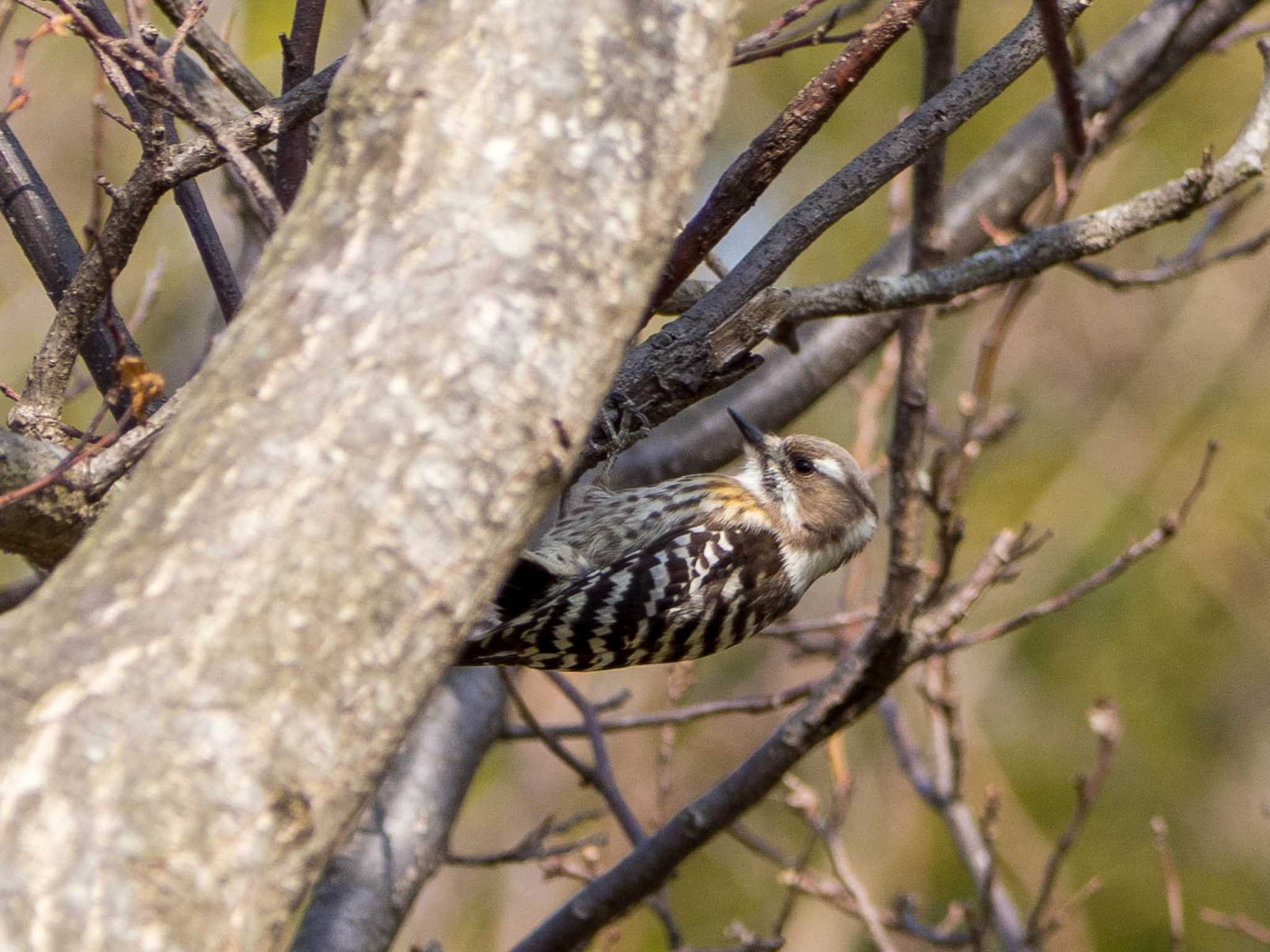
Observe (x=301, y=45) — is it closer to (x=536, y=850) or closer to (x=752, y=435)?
(x=752, y=435)

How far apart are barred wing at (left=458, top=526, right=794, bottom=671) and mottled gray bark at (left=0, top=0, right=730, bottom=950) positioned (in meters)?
2.44

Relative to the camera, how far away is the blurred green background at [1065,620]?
784 centimetres

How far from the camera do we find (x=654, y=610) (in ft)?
13.5

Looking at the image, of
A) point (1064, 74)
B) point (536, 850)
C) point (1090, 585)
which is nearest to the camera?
point (1064, 74)

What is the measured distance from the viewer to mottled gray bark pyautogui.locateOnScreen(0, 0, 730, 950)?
1.36m

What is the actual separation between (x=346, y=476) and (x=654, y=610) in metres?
2.71

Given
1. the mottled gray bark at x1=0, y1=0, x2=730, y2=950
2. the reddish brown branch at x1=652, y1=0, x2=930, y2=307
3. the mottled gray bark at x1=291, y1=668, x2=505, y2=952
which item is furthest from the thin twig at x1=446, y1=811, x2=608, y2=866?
the mottled gray bark at x1=0, y1=0, x2=730, y2=950

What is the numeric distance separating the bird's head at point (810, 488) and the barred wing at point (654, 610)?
0.31m

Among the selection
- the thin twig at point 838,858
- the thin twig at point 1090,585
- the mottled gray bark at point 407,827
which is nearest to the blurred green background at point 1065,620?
the mottled gray bark at point 407,827

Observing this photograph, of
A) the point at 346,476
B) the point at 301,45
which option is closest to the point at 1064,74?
the point at 301,45

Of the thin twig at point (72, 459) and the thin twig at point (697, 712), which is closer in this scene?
the thin twig at point (72, 459)

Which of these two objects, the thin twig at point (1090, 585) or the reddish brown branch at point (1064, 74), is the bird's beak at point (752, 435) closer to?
the thin twig at point (1090, 585)

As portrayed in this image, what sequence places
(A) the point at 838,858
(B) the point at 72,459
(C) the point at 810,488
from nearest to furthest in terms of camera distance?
(B) the point at 72,459 → (A) the point at 838,858 → (C) the point at 810,488

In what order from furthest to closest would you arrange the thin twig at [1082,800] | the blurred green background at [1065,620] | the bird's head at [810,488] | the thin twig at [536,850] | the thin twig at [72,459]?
the blurred green background at [1065,620] < the bird's head at [810,488] < the thin twig at [536,850] < the thin twig at [1082,800] < the thin twig at [72,459]
